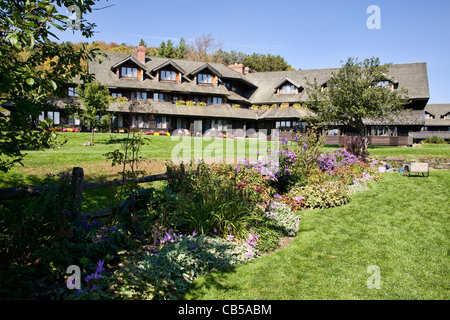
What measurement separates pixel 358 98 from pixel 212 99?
60.5ft

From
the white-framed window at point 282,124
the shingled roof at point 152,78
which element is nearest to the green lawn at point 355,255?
the shingled roof at point 152,78

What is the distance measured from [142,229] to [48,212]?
190cm

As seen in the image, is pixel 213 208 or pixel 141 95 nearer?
pixel 213 208

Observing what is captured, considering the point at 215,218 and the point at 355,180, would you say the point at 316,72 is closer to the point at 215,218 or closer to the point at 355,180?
the point at 355,180

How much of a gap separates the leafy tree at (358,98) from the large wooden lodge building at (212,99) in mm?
5886

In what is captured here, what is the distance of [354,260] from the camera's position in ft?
20.5

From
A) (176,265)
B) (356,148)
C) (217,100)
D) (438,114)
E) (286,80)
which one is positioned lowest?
(176,265)

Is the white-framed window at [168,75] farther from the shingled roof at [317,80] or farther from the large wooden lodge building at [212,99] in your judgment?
the shingled roof at [317,80]

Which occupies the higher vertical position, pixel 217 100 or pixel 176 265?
pixel 217 100

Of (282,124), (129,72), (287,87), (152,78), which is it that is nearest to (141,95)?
(152,78)

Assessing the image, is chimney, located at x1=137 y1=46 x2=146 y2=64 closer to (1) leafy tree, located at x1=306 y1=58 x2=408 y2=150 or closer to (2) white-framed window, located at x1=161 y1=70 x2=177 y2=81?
(2) white-framed window, located at x1=161 y1=70 x2=177 y2=81

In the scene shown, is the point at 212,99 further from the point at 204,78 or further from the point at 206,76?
the point at 206,76

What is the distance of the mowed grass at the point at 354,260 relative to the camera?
16.7 feet
